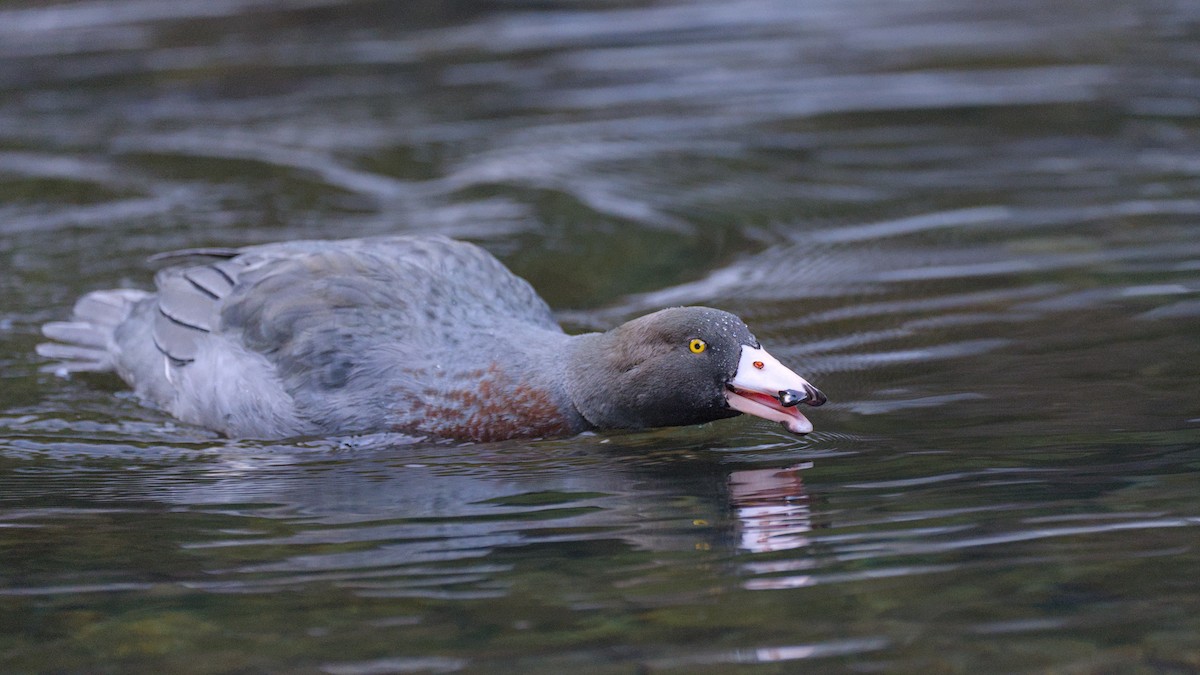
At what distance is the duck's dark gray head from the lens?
551 cm

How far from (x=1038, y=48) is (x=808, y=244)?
5.71 m

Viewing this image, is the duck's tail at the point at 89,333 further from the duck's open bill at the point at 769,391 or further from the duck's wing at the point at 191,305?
the duck's open bill at the point at 769,391

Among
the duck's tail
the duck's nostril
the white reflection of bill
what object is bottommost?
the white reflection of bill

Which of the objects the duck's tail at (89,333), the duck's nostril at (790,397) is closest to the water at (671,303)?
the duck's tail at (89,333)

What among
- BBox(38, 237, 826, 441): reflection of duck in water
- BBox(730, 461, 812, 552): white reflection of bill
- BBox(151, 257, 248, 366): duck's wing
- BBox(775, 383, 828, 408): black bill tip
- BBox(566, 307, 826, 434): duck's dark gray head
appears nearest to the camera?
BBox(730, 461, 812, 552): white reflection of bill

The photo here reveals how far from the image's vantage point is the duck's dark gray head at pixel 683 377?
551cm

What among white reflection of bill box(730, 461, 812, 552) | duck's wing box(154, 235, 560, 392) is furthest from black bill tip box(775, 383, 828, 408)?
duck's wing box(154, 235, 560, 392)

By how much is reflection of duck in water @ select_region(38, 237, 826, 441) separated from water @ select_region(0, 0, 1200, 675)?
0.50ft

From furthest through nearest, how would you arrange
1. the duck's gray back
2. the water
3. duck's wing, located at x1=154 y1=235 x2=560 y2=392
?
duck's wing, located at x1=154 y1=235 x2=560 y2=392 → the duck's gray back → the water

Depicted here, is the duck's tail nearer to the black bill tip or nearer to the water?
the water

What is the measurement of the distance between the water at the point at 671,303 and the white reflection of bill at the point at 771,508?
0.07 ft

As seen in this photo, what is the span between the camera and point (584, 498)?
5.21 m

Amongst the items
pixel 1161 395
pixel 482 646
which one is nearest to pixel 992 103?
pixel 1161 395

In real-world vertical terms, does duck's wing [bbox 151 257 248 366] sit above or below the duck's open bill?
above
